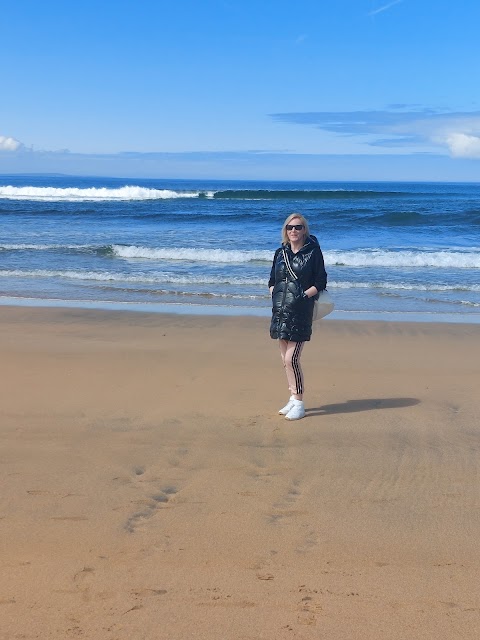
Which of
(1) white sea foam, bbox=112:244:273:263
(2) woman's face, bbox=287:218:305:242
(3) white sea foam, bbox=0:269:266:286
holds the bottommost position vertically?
(3) white sea foam, bbox=0:269:266:286

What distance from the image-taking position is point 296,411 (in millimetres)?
5270

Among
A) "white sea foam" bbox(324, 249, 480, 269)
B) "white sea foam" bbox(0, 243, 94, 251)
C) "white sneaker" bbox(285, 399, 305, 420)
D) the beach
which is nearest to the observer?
the beach

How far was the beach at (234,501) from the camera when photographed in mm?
2732

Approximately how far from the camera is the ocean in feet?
39.1

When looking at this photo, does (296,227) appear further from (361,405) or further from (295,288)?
(361,405)

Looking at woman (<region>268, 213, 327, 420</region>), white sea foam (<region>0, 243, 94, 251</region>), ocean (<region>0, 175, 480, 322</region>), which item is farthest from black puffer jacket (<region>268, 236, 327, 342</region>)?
white sea foam (<region>0, 243, 94, 251</region>)

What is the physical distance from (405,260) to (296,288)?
42.8 feet

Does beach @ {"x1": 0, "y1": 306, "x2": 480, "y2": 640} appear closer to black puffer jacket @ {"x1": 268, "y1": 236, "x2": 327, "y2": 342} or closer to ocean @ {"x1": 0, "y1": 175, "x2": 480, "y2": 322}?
black puffer jacket @ {"x1": 268, "y1": 236, "x2": 327, "y2": 342}

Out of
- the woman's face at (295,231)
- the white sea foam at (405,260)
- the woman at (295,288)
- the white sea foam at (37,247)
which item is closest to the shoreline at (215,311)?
the woman at (295,288)

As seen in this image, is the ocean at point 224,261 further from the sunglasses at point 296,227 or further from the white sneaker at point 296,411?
the sunglasses at point 296,227

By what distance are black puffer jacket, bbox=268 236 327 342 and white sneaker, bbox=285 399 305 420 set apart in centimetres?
48

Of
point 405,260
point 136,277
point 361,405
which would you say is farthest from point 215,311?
point 405,260

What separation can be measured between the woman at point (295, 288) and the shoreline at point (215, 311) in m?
4.75

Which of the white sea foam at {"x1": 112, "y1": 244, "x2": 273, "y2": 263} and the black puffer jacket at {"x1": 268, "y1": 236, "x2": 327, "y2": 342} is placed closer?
the black puffer jacket at {"x1": 268, "y1": 236, "x2": 327, "y2": 342}
